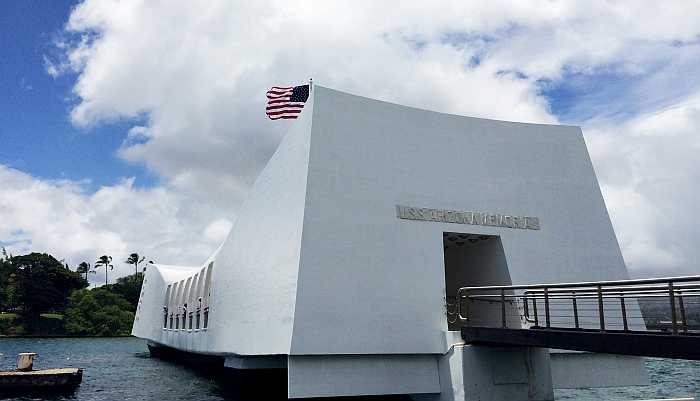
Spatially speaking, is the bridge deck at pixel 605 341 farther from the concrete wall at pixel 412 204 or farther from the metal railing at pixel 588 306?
the concrete wall at pixel 412 204

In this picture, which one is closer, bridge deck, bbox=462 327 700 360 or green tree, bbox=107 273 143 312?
bridge deck, bbox=462 327 700 360

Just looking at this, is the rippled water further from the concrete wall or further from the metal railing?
the concrete wall

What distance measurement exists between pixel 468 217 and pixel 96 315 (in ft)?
202

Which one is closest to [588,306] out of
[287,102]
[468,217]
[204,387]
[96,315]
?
[468,217]

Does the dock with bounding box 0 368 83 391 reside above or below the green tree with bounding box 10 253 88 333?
below

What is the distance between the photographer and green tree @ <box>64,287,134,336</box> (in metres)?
64.7

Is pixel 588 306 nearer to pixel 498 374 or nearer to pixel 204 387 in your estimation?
pixel 498 374

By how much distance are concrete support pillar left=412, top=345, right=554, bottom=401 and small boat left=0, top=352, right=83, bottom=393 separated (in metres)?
13.1

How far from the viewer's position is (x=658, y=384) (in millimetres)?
19359

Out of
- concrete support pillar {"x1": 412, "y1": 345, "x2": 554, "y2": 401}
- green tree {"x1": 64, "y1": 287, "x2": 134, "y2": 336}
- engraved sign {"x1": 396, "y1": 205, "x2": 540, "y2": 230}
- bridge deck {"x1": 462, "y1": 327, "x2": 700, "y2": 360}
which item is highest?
green tree {"x1": 64, "y1": 287, "x2": 134, "y2": 336}

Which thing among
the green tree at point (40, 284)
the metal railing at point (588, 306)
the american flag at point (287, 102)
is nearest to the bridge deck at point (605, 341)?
the metal railing at point (588, 306)

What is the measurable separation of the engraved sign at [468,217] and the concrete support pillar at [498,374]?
9.87ft

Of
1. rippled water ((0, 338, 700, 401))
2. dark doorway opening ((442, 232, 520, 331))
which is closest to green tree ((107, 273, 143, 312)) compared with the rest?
rippled water ((0, 338, 700, 401))

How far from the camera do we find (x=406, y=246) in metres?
12.8
